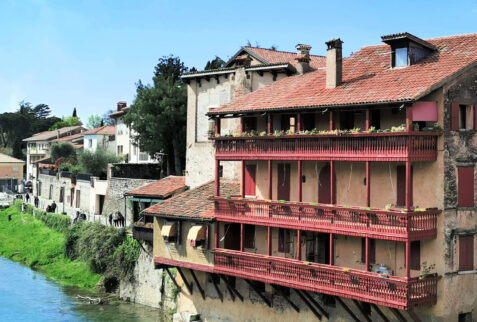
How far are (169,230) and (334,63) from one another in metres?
11.5

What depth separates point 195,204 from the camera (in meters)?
35.3

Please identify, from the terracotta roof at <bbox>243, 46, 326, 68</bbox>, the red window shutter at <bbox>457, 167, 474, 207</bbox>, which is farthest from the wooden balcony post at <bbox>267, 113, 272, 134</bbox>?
the terracotta roof at <bbox>243, 46, 326, 68</bbox>

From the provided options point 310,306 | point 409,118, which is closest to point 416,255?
point 409,118

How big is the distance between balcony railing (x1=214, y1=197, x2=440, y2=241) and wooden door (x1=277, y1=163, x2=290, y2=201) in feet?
4.46

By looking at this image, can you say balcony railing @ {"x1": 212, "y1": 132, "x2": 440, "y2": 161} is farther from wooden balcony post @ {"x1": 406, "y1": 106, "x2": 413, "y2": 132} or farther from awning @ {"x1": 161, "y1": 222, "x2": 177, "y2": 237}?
awning @ {"x1": 161, "y1": 222, "x2": 177, "y2": 237}

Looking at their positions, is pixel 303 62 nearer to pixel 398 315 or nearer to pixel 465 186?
pixel 465 186

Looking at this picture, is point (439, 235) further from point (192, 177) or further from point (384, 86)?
point (192, 177)

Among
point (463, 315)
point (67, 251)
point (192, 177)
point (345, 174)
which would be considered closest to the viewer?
point (463, 315)

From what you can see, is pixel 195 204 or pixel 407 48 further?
pixel 195 204

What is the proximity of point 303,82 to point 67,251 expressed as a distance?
2782 centimetres

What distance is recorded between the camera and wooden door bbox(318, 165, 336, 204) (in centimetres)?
2989

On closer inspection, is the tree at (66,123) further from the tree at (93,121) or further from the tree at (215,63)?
the tree at (215,63)

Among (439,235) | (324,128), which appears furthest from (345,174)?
(439,235)

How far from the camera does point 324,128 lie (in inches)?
1190
